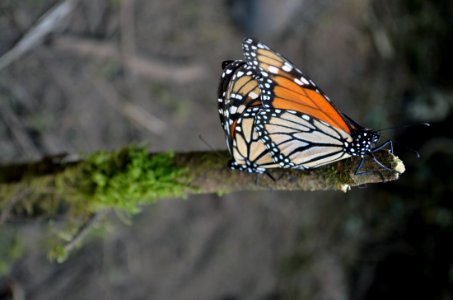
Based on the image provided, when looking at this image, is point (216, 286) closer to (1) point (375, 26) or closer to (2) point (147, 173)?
Result: (2) point (147, 173)

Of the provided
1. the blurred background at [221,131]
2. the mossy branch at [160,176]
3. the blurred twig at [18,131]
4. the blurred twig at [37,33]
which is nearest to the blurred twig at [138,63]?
the blurred background at [221,131]

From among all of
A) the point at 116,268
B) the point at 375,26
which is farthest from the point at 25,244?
the point at 375,26

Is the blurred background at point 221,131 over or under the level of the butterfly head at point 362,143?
over

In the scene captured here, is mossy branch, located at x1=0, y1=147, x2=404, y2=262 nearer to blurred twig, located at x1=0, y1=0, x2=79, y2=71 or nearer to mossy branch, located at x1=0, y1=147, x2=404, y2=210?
mossy branch, located at x1=0, y1=147, x2=404, y2=210

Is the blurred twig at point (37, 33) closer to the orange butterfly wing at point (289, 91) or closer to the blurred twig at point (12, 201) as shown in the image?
the blurred twig at point (12, 201)

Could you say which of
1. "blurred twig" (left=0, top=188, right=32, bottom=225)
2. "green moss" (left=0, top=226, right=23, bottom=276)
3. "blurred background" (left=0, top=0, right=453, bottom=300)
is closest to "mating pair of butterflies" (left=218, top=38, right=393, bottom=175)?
"blurred twig" (left=0, top=188, right=32, bottom=225)

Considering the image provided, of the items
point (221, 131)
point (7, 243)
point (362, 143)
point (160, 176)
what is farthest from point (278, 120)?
point (221, 131)

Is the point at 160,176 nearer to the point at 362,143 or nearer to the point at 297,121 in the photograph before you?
the point at 297,121
